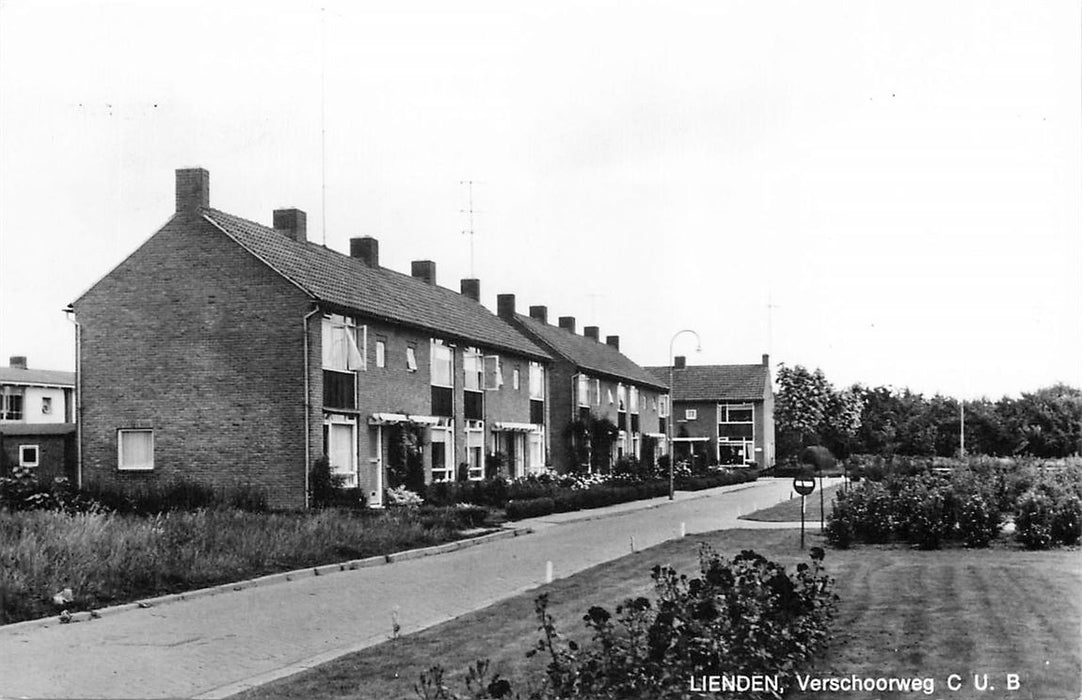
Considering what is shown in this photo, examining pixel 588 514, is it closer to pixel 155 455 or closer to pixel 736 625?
pixel 155 455

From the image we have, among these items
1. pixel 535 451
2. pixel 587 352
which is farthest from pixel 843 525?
pixel 587 352

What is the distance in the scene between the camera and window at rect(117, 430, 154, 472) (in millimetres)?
28375

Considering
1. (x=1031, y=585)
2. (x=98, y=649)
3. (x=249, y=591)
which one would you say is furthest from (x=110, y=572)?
(x=1031, y=585)

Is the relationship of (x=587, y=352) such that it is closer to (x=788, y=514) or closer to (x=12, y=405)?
(x=788, y=514)

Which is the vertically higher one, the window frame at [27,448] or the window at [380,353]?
the window at [380,353]

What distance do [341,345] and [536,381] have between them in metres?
19.5

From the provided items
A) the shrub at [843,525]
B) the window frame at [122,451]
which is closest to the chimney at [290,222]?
the window frame at [122,451]

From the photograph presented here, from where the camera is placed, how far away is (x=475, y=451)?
39.1 metres

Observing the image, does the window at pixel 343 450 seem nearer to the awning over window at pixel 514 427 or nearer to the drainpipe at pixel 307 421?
the drainpipe at pixel 307 421

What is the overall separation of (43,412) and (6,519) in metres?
50.1

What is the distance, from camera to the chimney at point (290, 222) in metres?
33.8

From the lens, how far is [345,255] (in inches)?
1457

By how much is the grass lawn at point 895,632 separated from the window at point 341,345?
13962 millimetres

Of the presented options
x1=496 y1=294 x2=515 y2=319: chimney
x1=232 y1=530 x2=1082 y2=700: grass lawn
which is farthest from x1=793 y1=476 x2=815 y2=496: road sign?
x1=496 y1=294 x2=515 y2=319: chimney
